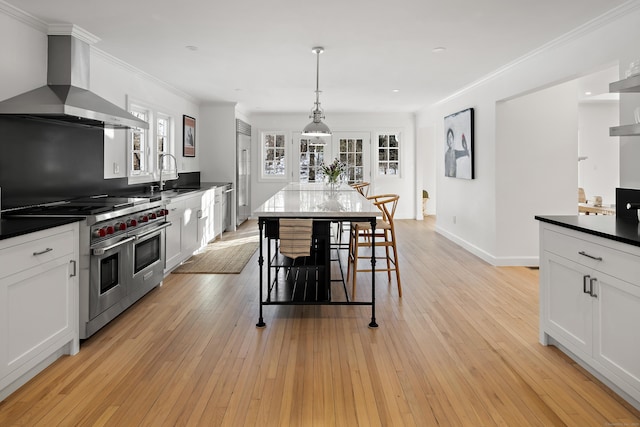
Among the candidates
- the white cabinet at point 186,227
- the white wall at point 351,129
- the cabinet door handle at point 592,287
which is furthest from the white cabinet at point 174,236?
the white wall at point 351,129

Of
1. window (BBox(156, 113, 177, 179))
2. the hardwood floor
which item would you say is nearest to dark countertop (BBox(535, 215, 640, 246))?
the hardwood floor

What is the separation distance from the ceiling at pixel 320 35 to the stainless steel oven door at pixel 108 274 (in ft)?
5.82

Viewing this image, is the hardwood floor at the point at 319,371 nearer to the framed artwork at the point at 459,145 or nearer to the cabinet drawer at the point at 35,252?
the cabinet drawer at the point at 35,252

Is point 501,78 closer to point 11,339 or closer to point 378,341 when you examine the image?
point 378,341

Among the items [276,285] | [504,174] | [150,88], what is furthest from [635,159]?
[150,88]

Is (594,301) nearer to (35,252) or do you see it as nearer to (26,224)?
(35,252)

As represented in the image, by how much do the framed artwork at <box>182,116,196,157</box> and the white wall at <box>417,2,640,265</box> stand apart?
4402mm

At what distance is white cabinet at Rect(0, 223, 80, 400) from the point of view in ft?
7.30

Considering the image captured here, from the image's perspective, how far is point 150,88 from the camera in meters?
5.79

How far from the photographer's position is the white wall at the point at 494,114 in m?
3.24

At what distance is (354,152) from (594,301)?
26.1 ft

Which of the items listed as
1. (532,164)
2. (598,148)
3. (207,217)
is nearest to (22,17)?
(207,217)

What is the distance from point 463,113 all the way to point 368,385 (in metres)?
5.00

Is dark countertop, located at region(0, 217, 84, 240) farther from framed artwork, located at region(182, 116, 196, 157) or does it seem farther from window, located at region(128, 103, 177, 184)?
framed artwork, located at region(182, 116, 196, 157)
